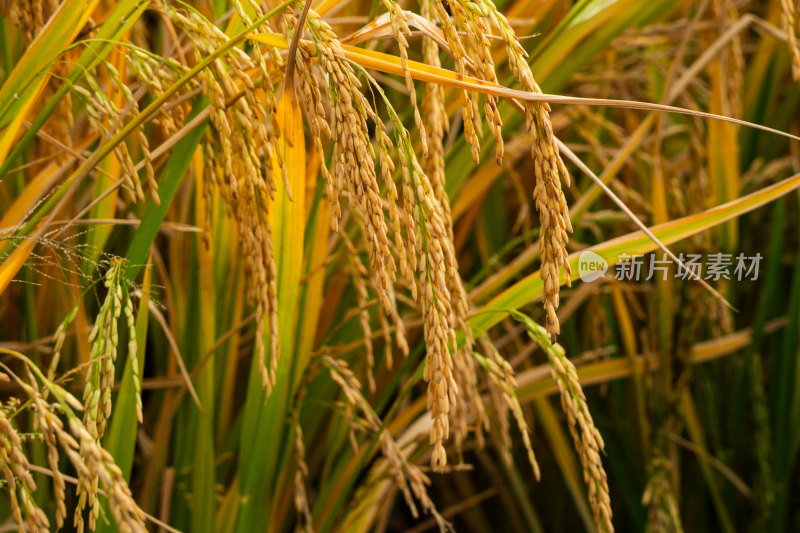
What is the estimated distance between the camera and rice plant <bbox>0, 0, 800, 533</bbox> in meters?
0.58

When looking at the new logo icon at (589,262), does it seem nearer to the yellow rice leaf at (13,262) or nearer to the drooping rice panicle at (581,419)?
the drooping rice panicle at (581,419)

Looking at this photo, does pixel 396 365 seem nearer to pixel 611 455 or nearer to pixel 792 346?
pixel 611 455

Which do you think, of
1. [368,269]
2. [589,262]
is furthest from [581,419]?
[368,269]

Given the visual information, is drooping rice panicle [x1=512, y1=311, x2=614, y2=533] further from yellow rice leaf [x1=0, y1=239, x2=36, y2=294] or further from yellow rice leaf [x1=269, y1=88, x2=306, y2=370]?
yellow rice leaf [x1=0, y1=239, x2=36, y2=294]

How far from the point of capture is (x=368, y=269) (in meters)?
1.13

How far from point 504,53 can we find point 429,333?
703 mm

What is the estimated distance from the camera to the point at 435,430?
562mm

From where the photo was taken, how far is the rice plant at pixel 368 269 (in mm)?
585

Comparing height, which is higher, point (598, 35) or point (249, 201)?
point (598, 35)

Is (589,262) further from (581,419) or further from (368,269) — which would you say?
(368,269)

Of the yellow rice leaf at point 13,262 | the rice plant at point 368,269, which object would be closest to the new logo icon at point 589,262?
the rice plant at point 368,269

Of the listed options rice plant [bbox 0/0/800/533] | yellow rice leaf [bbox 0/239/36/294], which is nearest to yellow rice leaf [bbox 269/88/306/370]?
rice plant [bbox 0/0/800/533]

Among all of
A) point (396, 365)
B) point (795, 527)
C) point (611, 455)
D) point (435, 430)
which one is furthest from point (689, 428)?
point (435, 430)

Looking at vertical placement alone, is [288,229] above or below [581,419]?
above
